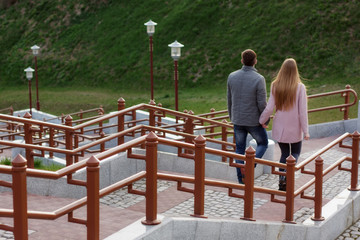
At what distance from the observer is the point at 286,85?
832 cm

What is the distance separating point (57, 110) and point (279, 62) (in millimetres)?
11395

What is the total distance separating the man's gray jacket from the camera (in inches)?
336

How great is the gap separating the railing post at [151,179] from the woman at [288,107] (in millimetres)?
2764

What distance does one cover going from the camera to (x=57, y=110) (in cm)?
3125

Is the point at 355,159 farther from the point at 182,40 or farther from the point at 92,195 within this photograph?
the point at 182,40

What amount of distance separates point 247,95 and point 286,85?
57 centimetres

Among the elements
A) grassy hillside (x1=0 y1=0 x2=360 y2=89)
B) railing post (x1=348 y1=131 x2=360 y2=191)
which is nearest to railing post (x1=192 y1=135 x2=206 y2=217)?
railing post (x1=348 y1=131 x2=360 y2=191)

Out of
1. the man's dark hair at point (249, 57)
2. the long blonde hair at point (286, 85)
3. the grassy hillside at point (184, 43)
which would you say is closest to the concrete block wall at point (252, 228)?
the long blonde hair at point (286, 85)

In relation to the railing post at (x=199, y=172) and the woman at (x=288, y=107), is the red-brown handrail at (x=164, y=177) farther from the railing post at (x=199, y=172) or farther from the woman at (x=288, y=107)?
the woman at (x=288, y=107)

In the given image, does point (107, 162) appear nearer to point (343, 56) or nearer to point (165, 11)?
point (343, 56)

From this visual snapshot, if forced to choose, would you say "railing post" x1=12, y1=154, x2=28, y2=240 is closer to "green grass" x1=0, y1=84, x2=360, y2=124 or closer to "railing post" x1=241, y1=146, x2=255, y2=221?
"railing post" x1=241, y1=146, x2=255, y2=221

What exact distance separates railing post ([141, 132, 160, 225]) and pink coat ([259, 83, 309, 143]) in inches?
109

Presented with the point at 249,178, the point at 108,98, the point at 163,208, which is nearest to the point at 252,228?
the point at 249,178

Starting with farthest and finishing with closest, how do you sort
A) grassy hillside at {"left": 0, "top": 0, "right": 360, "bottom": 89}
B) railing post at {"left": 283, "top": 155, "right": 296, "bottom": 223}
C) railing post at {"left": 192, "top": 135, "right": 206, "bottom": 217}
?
grassy hillside at {"left": 0, "top": 0, "right": 360, "bottom": 89}, railing post at {"left": 283, "top": 155, "right": 296, "bottom": 223}, railing post at {"left": 192, "top": 135, "right": 206, "bottom": 217}
